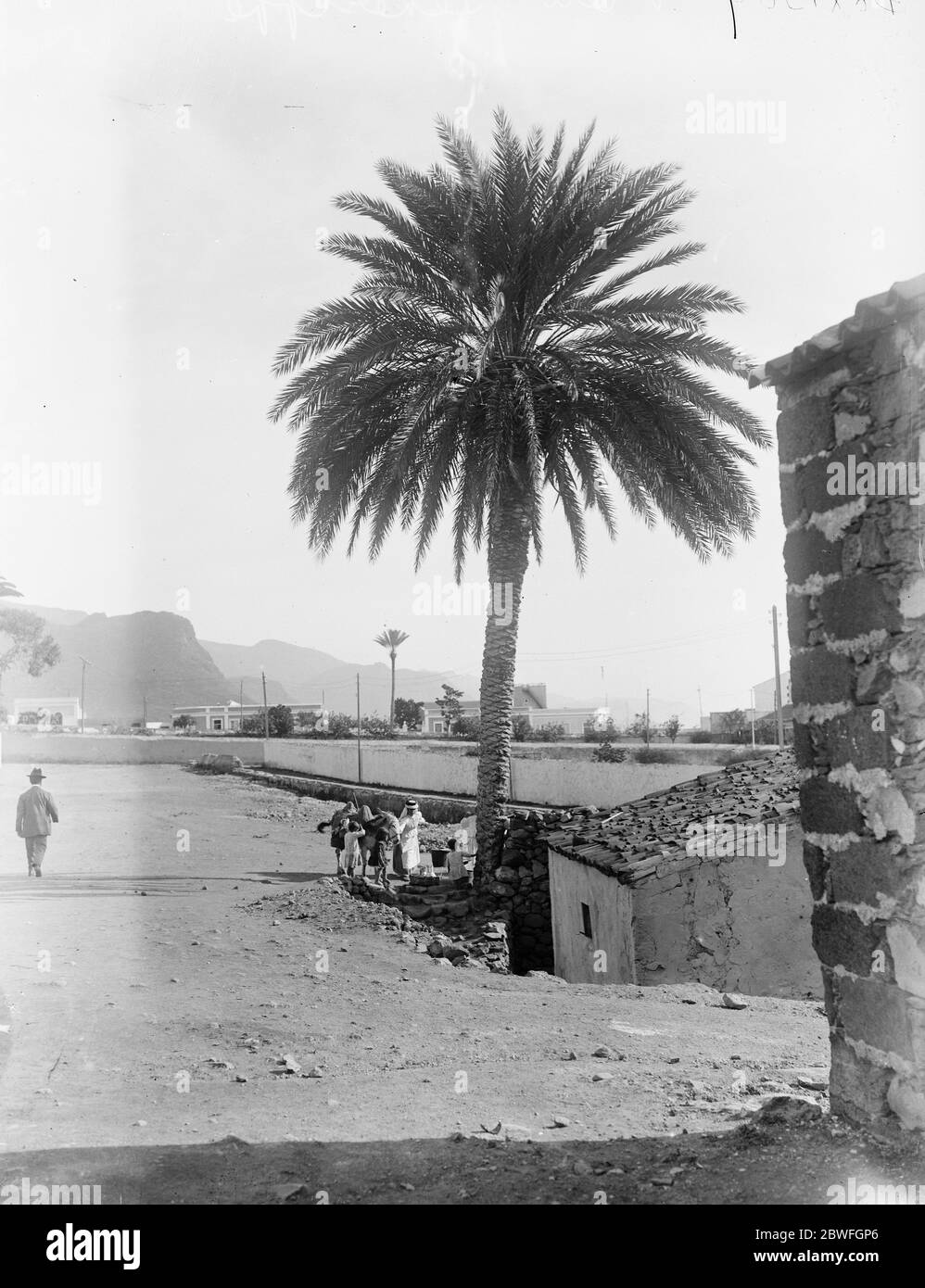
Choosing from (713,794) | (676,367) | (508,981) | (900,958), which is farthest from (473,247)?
(900,958)

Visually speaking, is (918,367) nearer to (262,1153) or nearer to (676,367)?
(262,1153)

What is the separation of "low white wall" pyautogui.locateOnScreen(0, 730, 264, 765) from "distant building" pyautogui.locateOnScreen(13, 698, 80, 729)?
361 inches

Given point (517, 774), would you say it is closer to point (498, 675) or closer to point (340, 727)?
point (498, 675)

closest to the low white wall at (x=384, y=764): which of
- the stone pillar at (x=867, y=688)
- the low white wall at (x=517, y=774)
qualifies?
the low white wall at (x=517, y=774)

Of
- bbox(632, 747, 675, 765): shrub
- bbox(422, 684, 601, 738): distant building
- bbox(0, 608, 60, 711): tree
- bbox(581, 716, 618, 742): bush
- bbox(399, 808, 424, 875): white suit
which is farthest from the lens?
bbox(422, 684, 601, 738): distant building

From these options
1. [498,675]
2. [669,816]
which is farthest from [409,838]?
[669,816]

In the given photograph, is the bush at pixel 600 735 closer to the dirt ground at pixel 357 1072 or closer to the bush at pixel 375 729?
the bush at pixel 375 729

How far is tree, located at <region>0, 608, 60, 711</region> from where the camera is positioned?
92.8 feet

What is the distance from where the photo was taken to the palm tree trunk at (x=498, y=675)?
46.9ft

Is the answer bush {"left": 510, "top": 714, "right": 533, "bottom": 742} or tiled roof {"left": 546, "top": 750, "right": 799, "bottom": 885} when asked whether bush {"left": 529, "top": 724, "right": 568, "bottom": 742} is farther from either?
tiled roof {"left": 546, "top": 750, "right": 799, "bottom": 885}

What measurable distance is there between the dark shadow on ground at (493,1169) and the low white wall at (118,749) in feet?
134

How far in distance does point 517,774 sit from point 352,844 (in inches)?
459

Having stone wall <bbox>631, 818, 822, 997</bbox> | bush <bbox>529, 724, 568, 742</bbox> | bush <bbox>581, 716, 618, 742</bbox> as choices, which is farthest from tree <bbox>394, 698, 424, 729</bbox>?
stone wall <bbox>631, 818, 822, 997</bbox>

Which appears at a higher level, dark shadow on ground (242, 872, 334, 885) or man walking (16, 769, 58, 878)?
man walking (16, 769, 58, 878)
